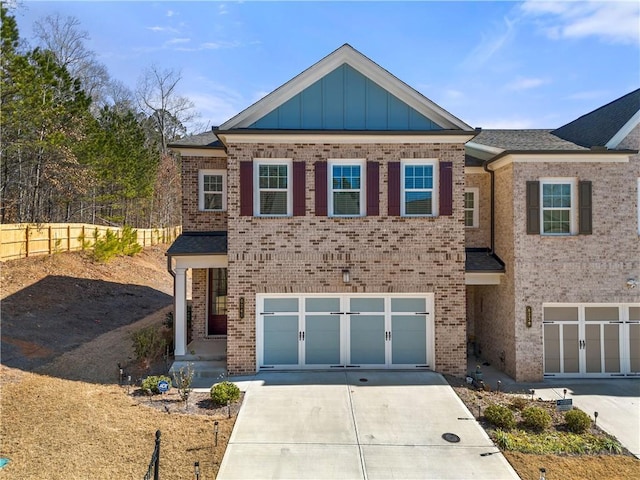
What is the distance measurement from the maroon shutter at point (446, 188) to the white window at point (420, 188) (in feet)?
0.55

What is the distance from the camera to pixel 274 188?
1087cm

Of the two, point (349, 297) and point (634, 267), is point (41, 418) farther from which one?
point (634, 267)

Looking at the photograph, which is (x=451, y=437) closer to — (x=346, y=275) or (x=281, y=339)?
(x=346, y=275)

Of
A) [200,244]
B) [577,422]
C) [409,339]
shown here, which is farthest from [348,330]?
[577,422]

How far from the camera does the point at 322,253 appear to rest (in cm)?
1079

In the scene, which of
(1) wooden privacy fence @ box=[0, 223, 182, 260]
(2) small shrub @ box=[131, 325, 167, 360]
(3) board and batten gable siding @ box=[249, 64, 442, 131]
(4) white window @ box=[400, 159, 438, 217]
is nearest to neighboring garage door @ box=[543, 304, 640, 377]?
(4) white window @ box=[400, 159, 438, 217]

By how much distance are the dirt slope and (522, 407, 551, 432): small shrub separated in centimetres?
980

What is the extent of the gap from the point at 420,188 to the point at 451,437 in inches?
249

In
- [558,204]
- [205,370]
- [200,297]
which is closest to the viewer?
[205,370]

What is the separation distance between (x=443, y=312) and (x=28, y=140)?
2181 centimetres

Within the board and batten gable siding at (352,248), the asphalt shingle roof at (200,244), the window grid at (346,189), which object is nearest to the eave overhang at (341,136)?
the board and batten gable siding at (352,248)

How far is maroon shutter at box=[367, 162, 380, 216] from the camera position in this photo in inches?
426

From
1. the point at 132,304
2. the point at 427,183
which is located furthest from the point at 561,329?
the point at 132,304

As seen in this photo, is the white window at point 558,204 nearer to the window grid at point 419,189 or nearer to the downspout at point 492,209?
the downspout at point 492,209
